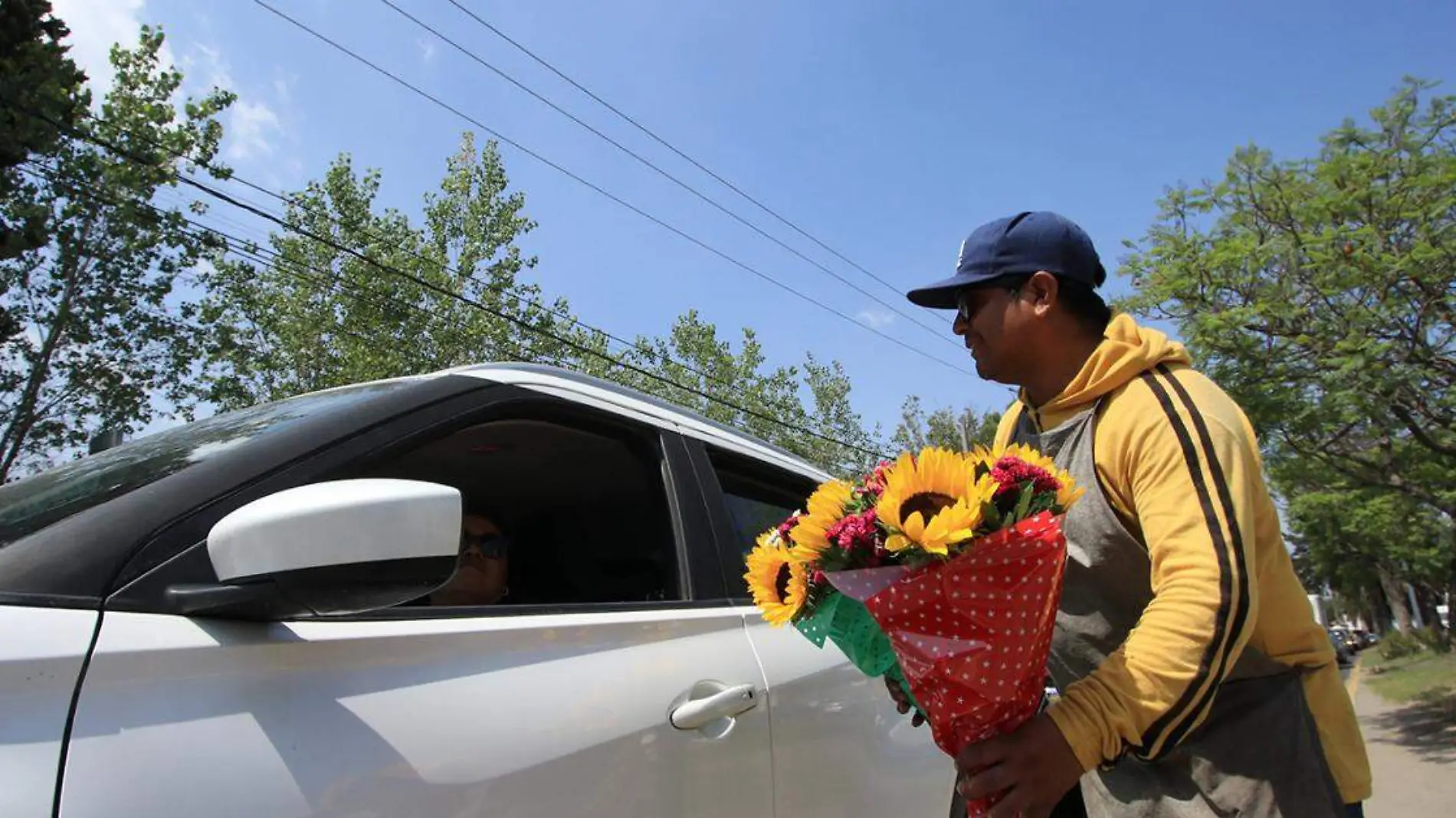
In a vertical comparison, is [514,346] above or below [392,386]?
above

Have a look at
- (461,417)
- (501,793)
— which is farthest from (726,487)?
(501,793)

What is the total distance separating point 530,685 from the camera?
1.58 metres

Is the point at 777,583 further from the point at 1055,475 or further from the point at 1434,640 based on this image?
the point at 1434,640

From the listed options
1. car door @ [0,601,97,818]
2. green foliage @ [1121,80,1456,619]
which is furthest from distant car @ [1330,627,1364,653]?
car door @ [0,601,97,818]

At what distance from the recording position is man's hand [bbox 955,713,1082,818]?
119 cm

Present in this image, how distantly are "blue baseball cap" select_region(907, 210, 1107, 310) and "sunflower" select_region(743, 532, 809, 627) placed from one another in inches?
25.8

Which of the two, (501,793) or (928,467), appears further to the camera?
(501,793)

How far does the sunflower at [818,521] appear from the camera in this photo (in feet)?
4.30

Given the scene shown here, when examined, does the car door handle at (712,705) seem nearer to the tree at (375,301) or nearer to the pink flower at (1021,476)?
the pink flower at (1021,476)

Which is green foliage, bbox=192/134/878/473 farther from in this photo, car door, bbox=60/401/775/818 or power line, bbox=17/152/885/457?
car door, bbox=60/401/775/818

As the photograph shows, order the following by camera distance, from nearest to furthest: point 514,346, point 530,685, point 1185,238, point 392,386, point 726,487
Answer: point 530,685, point 392,386, point 726,487, point 1185,238, point 514,346

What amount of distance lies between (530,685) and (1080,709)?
908mm

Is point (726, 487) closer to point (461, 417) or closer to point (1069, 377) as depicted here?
point (461, 417)

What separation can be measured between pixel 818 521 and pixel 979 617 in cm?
27
